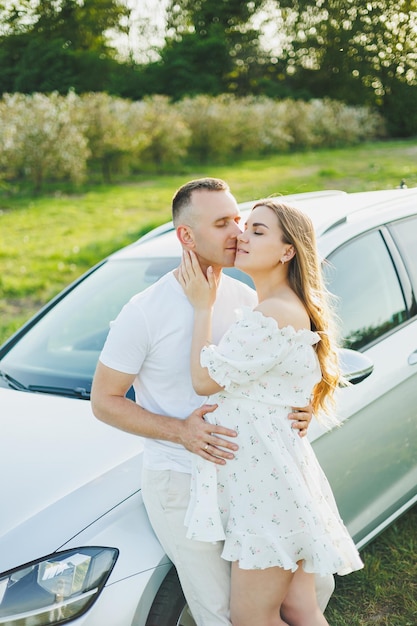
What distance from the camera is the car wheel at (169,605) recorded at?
218 centimetres

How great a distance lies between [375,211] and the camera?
3.56 meters

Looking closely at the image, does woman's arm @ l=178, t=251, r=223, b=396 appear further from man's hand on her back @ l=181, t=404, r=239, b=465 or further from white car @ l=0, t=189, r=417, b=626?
white car @ l=0, t=189, r=417, b=626

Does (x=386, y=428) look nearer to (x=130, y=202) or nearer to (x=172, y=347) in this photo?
(x=172, y=347)

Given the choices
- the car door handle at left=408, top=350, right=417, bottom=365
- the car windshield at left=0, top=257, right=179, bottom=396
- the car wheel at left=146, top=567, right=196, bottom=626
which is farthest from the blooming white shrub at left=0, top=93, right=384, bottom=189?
Result: the car wheel at left=146, top=567, right=196, bottom=626

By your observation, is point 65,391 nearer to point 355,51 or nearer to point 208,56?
point 355,51

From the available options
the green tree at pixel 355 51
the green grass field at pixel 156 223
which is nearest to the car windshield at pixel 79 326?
the green grass field at pixel 156 223

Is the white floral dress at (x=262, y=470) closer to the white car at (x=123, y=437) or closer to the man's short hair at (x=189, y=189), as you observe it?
the white car at (x=123, y=437)

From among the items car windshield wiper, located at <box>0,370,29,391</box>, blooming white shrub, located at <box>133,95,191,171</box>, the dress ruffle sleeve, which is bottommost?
blooming white shrub, located at <box>133,95,191,171</box>

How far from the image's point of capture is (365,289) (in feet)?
10.8

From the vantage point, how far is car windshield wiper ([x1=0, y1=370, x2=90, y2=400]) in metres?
2.92

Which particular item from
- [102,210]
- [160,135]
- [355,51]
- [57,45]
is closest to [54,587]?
[102,210]

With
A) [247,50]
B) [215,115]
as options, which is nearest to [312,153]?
[215,115]

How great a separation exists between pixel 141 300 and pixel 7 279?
6305 millimetres

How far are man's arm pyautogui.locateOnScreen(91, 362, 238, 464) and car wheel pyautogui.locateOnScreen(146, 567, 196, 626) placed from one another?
0.41 meters
